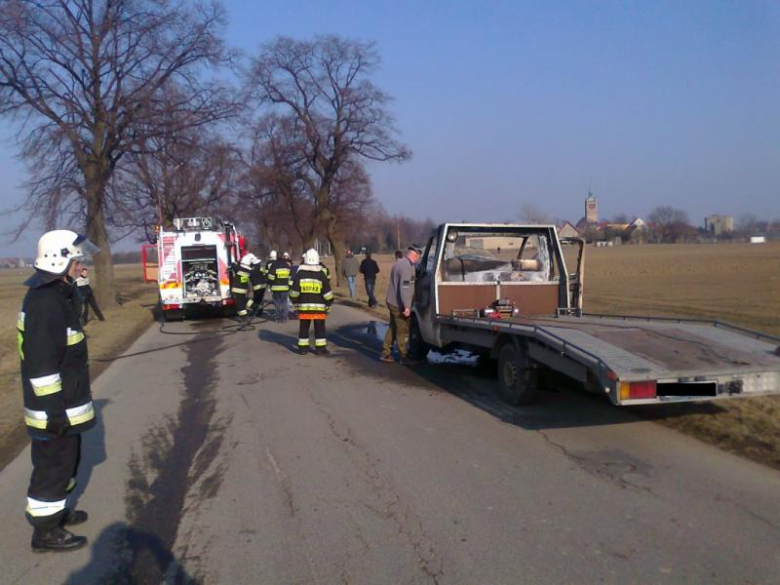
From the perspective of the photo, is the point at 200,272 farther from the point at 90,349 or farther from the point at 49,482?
the point at 49,482

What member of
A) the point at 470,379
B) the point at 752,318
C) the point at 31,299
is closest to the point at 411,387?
the point at 470,379

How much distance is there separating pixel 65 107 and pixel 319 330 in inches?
510

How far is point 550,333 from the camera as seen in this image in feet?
22.7

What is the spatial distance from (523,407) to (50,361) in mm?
5013

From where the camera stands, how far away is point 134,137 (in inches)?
842

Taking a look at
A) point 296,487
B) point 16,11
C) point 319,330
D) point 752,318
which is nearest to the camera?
point 296,487

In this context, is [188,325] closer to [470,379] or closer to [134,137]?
[134,137]

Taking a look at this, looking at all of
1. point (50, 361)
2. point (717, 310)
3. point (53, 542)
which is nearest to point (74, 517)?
point (53, 542)

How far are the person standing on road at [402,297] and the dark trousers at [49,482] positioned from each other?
22.5 feet

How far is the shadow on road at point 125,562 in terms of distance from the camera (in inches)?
162

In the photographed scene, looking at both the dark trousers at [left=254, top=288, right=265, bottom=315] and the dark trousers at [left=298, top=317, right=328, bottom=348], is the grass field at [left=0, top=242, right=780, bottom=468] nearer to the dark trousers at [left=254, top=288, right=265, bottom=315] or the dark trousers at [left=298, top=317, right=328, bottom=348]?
the dark trousers at [left=254, top=288, right=265, bottom=315]

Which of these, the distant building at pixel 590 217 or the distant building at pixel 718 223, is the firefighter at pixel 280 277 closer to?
the distant building at pixel 590 217

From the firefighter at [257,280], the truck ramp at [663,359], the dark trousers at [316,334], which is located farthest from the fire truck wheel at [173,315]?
the truck ramp at [663,359]

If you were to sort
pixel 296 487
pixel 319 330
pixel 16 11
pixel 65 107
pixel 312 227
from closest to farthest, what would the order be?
1. pixel 296 487
2. pixel 319 330
3. pixel 16 11
4. pixel 65 107
5. pixel 312 227
